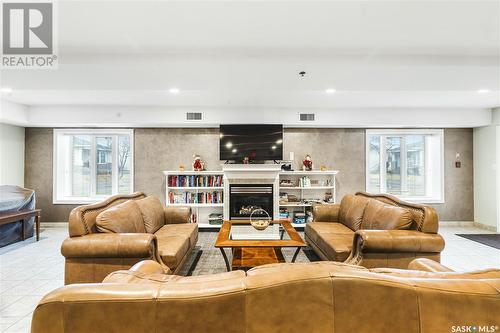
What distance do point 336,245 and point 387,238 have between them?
519mm

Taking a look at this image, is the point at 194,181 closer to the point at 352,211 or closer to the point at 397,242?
the point at 352,211

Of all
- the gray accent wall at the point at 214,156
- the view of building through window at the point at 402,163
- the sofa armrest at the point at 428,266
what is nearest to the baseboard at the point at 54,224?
the gray accent wall at the point at 214,156

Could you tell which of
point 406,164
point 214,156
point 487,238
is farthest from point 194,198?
point 487,238

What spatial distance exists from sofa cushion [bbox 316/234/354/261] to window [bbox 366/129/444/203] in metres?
3.06

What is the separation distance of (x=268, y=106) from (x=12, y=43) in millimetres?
3739

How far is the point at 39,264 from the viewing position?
341 centimetres

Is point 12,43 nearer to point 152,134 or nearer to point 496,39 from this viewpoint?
point 152,134

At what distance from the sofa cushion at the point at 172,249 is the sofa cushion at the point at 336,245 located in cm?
162

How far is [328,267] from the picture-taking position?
3.02ft

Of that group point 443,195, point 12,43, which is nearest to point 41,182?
point 12,43

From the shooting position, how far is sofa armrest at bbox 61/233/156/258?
7.47ft

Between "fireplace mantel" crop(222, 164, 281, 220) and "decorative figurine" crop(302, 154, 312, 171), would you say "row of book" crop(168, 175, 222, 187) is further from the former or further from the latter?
"decorative figurine" crop(302, 154, 312, 171)

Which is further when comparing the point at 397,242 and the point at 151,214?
the point at 151,214

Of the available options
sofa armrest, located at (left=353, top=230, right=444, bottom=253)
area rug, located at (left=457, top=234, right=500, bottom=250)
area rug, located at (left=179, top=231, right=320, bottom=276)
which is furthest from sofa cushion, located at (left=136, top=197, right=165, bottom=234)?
area rug, located at (left=457, top=234, right=500, bottom=250)
